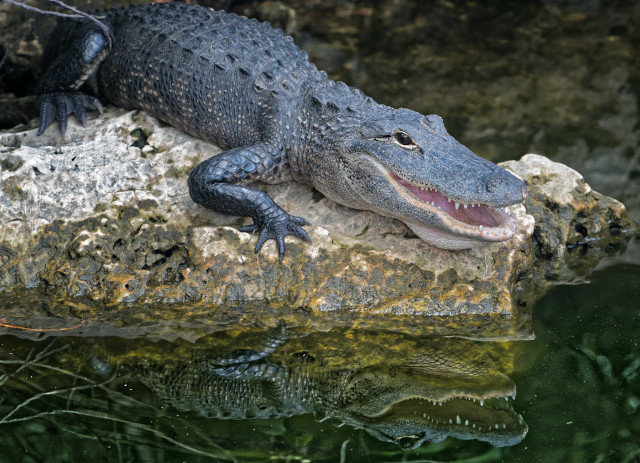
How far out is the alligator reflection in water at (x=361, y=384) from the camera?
3512 mm

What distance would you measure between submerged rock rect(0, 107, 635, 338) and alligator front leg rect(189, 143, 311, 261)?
75 mm

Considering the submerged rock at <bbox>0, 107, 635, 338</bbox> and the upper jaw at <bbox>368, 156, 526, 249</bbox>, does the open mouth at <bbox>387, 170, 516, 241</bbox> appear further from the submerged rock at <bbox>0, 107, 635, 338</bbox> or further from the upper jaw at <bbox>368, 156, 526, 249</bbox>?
the submerged rock at <bbox>0, 107, 635, 338</bbox>

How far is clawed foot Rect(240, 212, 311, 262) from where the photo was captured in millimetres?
4273

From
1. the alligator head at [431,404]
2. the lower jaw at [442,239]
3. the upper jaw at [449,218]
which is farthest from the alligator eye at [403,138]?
the alligator head at [431,404]

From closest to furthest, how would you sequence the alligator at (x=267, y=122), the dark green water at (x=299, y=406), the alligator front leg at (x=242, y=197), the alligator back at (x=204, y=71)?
the dark green water at (x=299, y=406), the alligator at (x=267, y=122), the alligator front leg at (x=242, y=197), the alligator back at (x=204, y=71)

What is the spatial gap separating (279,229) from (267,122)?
78 centimetres

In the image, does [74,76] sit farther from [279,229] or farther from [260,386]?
[260,386]

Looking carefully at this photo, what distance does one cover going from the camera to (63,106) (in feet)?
17.0

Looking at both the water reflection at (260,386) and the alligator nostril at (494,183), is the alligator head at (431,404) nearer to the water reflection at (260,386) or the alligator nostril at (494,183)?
the water reflection at (260,386)

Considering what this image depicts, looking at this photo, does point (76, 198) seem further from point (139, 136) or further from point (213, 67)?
point (213, 67)

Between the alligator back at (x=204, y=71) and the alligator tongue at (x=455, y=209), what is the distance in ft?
3.52

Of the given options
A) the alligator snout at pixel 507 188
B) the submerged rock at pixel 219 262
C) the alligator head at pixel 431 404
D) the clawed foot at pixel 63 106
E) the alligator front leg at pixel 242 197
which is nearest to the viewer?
the alligator head at pixel 431 404

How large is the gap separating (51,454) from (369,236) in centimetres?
204

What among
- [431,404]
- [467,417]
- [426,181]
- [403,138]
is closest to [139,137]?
[403,138]
